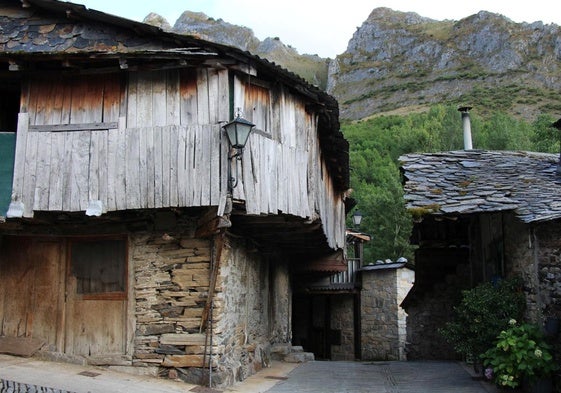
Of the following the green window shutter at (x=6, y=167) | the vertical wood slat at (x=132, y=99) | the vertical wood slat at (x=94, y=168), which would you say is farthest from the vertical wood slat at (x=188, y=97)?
the green window shutter at (x=6, y=167)

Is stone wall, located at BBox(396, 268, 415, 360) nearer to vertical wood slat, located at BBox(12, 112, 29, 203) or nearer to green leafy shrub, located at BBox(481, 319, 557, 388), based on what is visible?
green leafy shrub, located at BBox(481, 319, 557, 388)

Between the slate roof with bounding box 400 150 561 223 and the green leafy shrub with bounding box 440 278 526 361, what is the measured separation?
1.18m

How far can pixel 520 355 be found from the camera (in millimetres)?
7047

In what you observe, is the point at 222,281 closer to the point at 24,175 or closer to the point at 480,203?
the point at 24,175

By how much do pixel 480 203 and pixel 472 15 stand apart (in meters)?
80.5

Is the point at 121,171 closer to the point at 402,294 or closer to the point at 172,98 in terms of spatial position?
the point at 172,98

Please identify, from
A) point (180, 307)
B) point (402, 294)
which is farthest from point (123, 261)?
point (402, 294)

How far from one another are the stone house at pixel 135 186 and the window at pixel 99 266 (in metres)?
0.02

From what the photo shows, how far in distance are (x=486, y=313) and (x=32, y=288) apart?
6581 millimetres

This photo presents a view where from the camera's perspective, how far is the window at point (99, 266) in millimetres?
9039

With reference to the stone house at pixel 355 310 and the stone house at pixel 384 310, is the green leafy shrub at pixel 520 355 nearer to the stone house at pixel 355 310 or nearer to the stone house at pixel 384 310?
Result: the stone house at pixel 355 310

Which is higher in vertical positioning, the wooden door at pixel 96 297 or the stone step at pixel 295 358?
the wooden door at pixel 96 297

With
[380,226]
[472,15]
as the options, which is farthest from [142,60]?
[472,15]

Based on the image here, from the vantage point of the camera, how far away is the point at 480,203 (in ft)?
26.6
